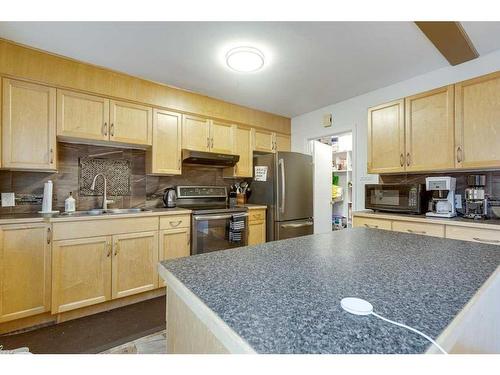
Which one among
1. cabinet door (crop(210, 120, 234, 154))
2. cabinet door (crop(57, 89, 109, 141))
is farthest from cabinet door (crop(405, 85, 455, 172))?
cabinet door (crop(57, 89, 109, 141))

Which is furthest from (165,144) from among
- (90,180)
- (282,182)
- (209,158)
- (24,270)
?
(24,270)

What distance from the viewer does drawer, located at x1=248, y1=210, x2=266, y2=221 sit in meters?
3.18

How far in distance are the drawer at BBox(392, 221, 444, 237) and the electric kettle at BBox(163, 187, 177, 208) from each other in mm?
2389

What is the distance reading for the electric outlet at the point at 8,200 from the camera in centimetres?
212

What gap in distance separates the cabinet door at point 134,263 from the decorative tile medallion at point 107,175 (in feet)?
2.24

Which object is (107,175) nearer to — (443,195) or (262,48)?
(262,48)

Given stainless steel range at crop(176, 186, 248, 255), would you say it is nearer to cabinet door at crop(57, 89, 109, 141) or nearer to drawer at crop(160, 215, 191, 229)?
drawer at crop(160, 215, 191, 229)

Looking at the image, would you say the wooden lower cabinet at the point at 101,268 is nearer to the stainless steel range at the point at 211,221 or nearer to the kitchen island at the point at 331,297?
the stainless steel range at the point at 211,221

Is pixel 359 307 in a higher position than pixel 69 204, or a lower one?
lower

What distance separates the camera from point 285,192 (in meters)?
3.25

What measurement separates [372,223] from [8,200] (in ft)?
11.1

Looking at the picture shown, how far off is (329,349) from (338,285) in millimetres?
297

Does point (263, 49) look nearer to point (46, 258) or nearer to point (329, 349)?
point (329, 349)

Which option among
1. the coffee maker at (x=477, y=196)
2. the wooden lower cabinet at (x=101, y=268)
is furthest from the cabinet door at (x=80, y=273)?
the coffee maker at (x=477, y=196)
